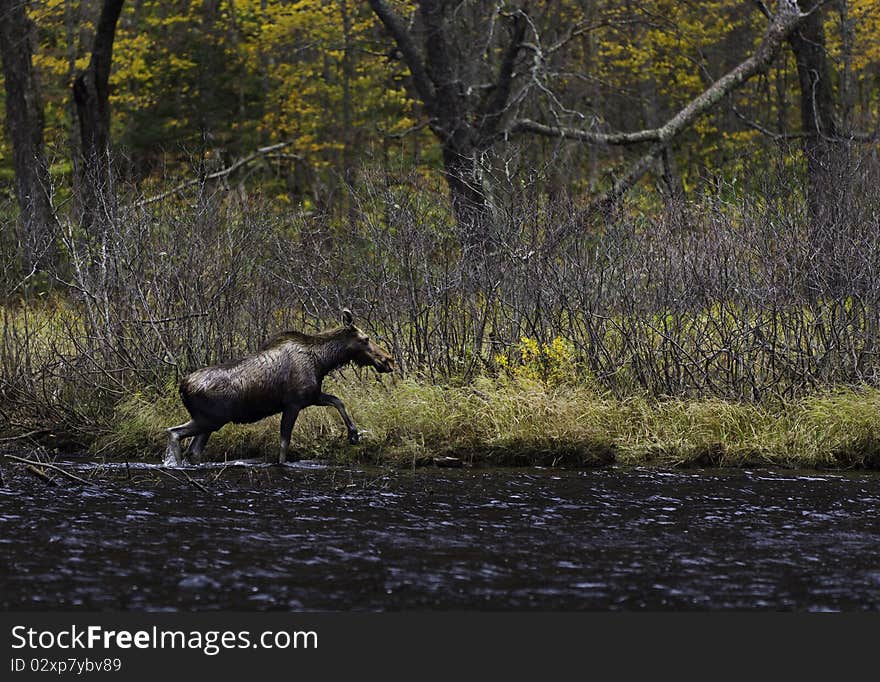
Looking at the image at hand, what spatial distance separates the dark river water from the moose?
23.5 inches

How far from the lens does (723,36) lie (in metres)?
33.3

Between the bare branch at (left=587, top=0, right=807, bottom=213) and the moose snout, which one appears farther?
the bare branch at (left=587, top=0, right=807, bottom=213)

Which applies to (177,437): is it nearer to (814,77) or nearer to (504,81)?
(504,81)

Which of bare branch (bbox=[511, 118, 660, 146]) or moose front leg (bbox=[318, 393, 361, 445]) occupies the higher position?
bare branch (bbox=[511, 118, 660, 146])

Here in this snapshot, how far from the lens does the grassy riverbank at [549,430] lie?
13625mm

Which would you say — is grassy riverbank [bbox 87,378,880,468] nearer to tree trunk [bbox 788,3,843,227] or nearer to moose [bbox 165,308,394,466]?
moose [bbox 165,308,394,466]

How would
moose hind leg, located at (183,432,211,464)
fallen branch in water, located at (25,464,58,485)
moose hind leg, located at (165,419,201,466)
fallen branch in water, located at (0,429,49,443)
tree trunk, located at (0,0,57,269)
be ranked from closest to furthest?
1. fallen branch in water, located at (25,464,58,485)
2. moose hind leg, located at (165,419,201,466)
3. moose hind leg, located at (183,432,211,464)
4. fallen branch in water, located at (0,429,49,443)
5. tree trunk, located at (0,0,57,269)

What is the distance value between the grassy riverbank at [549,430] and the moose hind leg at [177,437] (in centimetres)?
73

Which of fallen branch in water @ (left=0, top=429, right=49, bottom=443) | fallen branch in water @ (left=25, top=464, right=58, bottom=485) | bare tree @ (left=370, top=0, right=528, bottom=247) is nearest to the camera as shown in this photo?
fallen branch in water @ (left=25, top=464, right=58, bottom=485)

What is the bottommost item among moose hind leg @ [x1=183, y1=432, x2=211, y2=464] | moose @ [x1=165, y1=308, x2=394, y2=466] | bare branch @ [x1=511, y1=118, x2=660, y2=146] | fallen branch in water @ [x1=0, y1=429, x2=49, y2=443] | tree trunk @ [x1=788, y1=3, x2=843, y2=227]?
moose hind leg @ [x1=183, y1=432, x2=211, y2=464]

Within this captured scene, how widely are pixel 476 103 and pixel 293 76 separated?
1026 centimetres

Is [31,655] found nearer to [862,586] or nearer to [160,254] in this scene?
[862,586]

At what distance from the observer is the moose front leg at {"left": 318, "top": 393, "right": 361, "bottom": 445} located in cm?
1343

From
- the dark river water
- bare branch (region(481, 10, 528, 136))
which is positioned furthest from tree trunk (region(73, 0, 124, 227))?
the dark river water
